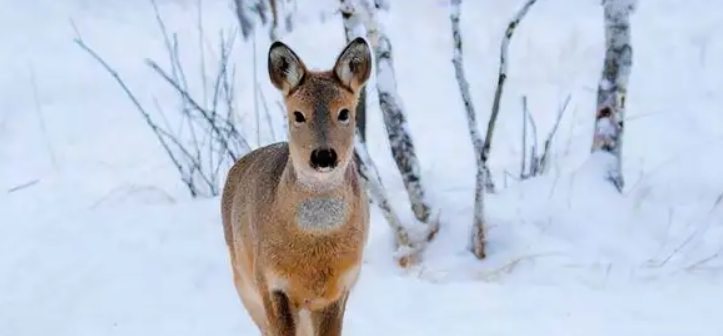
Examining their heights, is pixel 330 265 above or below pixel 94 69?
above

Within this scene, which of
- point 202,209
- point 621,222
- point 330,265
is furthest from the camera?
point 202,209

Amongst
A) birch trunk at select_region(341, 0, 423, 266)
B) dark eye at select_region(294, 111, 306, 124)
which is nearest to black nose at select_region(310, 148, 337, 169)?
dark eye at select_region(294, 111, 306, 124)

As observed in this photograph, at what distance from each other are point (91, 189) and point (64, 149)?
1.19m

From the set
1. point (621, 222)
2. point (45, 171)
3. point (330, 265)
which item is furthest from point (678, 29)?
point (330, 265)

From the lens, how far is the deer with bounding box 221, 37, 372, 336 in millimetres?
4215

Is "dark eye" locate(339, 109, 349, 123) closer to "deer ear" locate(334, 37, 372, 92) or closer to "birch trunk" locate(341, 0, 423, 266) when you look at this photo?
"deer ear" locate(334, 37, 372, 92)

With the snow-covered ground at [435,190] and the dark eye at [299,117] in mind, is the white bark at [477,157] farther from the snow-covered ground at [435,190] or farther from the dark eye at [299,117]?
the dark eye at [299,117]

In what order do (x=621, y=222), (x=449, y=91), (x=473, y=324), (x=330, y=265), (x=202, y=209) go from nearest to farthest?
(x=330, y=265) → (x=473, y=324) → (x=621, y=222) → (x=202, y=209) → (x=449, y=91)

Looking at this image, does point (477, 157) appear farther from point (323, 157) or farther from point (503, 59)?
point (323, 157)

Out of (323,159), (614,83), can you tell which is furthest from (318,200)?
(614,83)

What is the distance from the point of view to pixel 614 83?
290 inches

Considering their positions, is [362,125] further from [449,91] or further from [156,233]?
[449,91]

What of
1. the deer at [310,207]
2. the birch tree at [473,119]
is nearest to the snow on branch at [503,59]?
the birch tree at [473,119]

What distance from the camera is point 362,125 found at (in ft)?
24.4
